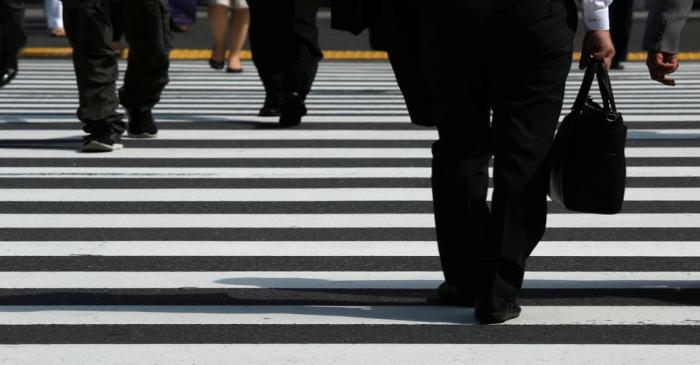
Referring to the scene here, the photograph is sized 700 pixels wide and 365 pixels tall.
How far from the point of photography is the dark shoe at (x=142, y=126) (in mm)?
9734

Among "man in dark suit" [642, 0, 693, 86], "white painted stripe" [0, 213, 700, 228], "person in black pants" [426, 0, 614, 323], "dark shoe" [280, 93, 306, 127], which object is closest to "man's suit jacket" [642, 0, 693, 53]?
"man in dark suit" [642, 0, 693, 86]

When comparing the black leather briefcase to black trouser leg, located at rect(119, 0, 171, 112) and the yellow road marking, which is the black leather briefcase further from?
the yellow road marking

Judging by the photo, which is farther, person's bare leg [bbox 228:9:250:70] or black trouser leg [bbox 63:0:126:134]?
person's bare leg [bbox 228:9:250:70]

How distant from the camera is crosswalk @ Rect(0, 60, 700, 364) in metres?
4.76

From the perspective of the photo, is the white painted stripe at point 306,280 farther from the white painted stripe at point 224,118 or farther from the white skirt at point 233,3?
the white skirt at point 233,3

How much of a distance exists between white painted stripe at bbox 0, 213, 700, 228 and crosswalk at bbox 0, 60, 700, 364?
0.02 metres

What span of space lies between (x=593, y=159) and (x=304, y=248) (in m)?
1.67

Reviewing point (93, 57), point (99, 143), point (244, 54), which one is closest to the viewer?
point (93, 57)

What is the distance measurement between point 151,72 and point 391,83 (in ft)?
16.2

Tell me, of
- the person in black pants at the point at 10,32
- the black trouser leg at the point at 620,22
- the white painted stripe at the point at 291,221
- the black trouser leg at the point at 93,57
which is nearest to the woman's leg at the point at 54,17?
the person in black pants at the point at 10,32

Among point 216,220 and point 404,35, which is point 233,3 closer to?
point 216,220

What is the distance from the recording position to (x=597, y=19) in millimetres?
4816

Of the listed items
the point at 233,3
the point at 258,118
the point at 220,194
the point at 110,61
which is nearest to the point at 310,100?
the point at 258,118

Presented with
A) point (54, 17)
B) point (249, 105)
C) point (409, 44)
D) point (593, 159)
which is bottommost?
point (54, 17)
